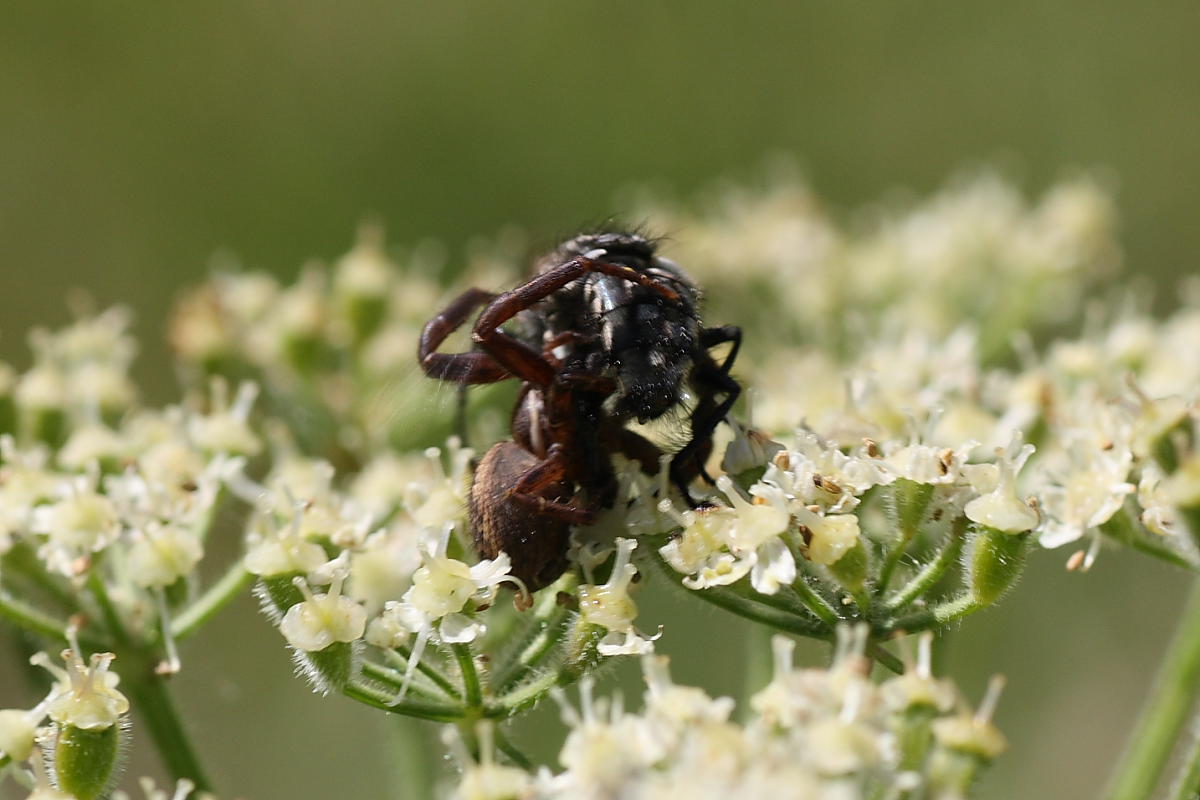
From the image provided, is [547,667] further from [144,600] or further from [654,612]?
[654,612]

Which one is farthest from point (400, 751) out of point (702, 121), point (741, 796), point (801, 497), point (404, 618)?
point (702, 121)

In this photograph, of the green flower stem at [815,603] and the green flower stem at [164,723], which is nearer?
the green flower stem at [815,603]

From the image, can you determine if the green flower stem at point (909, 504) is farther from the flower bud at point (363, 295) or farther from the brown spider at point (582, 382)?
the flower bud at point (363, 295)

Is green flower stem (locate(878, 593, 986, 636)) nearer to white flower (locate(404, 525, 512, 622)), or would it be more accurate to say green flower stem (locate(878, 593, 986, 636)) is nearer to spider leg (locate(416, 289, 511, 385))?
white flower (locate(404, 525, 512, 622))

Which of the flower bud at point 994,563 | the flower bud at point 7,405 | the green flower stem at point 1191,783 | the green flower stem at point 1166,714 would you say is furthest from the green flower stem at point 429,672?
the flower bud at point 7,405

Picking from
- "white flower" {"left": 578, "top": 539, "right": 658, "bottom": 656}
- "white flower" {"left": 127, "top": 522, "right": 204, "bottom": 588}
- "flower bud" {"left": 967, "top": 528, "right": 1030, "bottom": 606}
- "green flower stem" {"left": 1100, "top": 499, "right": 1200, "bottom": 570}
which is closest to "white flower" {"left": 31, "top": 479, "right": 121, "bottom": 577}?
→ "white flower" {"left": 127, "top": 522, "right": 204, "bottom": 588}

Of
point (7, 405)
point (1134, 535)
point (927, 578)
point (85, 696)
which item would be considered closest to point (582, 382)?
point (927, 578)
